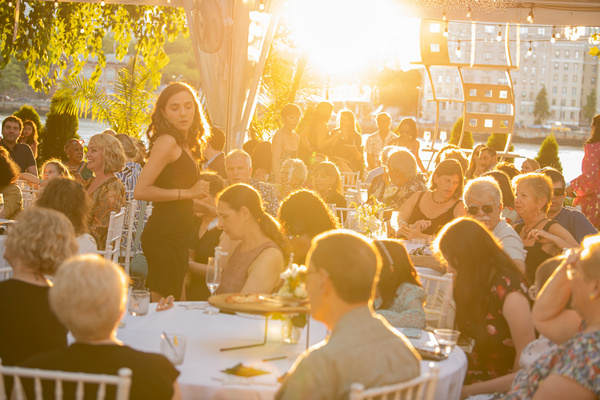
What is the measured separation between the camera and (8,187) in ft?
19.4

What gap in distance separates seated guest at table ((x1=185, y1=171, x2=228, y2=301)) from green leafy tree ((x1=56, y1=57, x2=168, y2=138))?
833 centimetres

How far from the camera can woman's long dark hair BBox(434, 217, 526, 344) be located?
3061mm

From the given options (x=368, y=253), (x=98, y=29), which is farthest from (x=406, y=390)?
(x=98, y=29)

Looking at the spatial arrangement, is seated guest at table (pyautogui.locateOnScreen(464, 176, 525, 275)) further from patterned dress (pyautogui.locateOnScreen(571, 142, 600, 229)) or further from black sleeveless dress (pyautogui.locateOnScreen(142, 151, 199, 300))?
patterned dress (pyautogui.locateOnScreen(571, 142, 600, 229))

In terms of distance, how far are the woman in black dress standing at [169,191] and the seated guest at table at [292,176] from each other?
2.59 meters

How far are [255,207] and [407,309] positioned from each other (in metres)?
0.87

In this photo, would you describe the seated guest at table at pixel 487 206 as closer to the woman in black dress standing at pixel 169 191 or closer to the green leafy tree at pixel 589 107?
the woman in black dress standing at pixel 169 191

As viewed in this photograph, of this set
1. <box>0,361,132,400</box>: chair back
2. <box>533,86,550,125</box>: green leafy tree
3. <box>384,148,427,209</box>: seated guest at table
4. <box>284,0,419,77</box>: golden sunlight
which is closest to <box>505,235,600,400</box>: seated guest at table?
<box>0,361,132,400</box>: chair back

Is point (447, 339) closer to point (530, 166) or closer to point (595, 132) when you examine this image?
point (595, 132)

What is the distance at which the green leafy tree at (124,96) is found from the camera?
1322 centimetres

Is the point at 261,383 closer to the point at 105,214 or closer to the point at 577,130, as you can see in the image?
the point at 105,214

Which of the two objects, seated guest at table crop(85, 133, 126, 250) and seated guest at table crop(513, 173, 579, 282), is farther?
seated guest at table crop(85, 133, 126, 250)

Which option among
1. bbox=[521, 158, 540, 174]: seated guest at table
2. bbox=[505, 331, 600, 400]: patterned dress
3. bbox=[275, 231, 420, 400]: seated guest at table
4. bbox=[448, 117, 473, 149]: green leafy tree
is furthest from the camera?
bbox=[448, 117, 473, 149]: green leafy tree

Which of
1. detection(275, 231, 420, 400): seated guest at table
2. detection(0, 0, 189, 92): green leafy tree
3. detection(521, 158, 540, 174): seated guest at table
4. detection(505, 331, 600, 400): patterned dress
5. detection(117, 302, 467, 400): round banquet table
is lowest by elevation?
detection(117, 302, 467, 400): round banquet table
